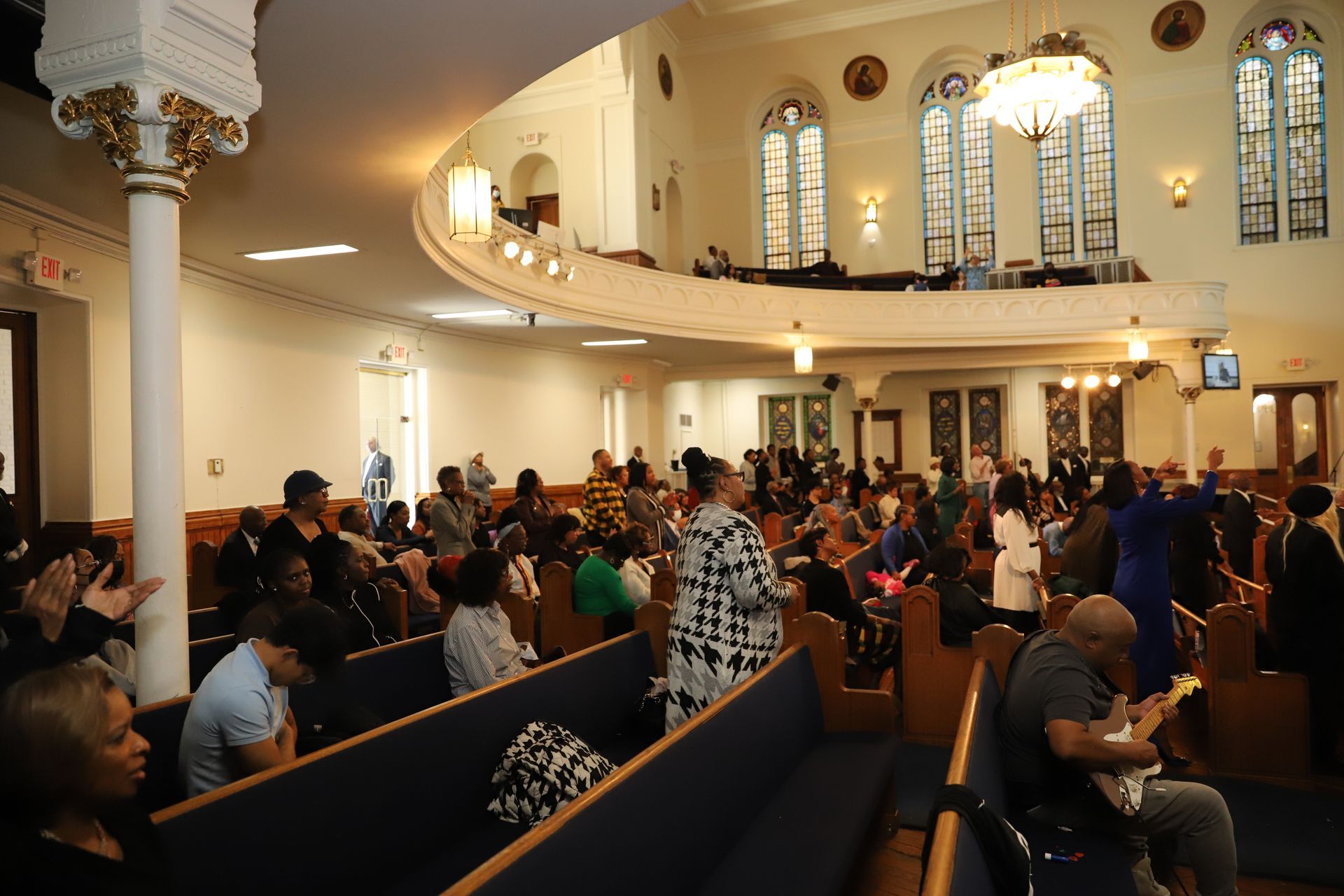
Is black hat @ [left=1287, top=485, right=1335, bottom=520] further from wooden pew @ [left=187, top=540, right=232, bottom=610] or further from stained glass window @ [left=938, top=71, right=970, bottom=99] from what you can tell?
stained glass window @ [left=938, top=71, right=970, bottom=99]

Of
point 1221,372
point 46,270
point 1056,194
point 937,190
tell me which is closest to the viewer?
point 46,270

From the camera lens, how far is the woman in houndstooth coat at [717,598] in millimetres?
3195

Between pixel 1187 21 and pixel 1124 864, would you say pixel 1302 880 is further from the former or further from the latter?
pixel 1187 21

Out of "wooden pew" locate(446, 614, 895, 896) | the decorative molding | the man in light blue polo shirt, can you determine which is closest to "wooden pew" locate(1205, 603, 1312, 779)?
"wooden pew" locate(446, 614, 895, 896)

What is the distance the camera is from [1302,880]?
10.8 feet

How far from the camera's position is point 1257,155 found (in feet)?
57.1

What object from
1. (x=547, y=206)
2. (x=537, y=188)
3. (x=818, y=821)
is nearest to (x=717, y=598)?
(x=818, y=821)

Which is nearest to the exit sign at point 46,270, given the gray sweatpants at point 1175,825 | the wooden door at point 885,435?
the gray sweatpants at point 1175,825

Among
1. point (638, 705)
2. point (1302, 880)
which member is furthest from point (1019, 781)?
point (638, 705)

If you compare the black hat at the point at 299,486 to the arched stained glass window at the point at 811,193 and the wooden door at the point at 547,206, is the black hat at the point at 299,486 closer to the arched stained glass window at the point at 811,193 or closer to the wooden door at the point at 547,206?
the wooden door at the point at 547,206

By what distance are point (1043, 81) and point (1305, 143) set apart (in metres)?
11.5

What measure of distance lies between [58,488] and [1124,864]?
7.43 meters

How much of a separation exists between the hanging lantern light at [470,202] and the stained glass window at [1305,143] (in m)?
16.7

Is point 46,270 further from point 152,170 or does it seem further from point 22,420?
point 152,170
